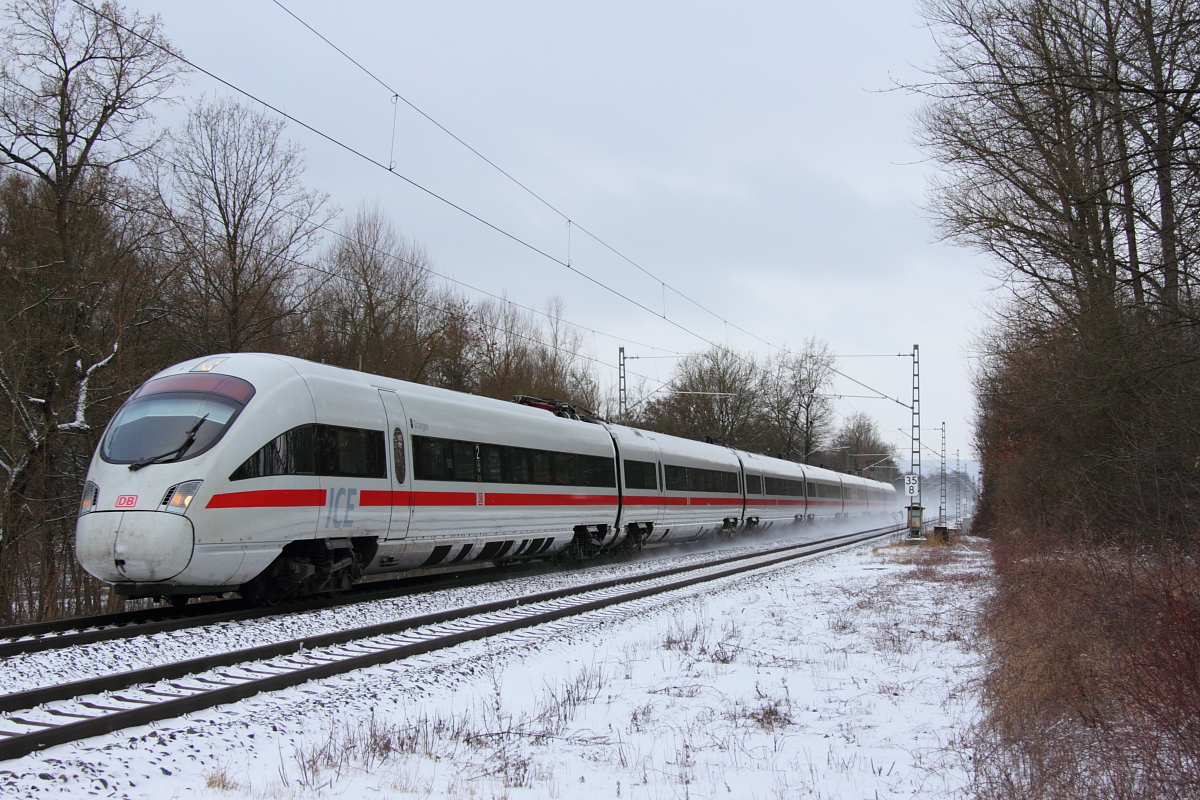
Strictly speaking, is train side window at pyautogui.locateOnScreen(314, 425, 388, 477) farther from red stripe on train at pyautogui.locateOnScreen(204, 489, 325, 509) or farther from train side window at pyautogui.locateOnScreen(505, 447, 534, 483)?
train side window at pyautogui.locateOnScreen(505, 447, 534, 483)

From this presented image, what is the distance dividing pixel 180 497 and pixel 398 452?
3.43 metres

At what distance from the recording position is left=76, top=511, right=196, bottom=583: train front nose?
28.5 feet

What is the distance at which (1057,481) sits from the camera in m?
19.7

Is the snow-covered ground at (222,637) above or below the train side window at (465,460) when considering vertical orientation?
below

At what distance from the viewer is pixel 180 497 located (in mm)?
8906

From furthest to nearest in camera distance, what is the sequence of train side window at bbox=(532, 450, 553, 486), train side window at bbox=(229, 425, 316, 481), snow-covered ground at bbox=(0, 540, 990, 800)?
1. train side window at bbox=(532, 450, 553, 486)
2. train side window at bbox=(229, 425, 316, 481)
3. snow-covered ground at bbox=(0, 540, 990, 800)

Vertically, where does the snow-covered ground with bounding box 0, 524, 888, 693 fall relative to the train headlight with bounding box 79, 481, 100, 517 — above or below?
below

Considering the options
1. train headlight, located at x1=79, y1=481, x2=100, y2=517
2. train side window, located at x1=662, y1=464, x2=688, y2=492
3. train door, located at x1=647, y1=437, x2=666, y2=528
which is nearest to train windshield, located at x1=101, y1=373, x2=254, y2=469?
train headlight, located at x1=79, y1=481, x2=100, y2=517

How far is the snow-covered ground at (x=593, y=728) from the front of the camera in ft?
15.2

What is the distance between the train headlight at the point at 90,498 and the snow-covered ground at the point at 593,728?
3982 mm

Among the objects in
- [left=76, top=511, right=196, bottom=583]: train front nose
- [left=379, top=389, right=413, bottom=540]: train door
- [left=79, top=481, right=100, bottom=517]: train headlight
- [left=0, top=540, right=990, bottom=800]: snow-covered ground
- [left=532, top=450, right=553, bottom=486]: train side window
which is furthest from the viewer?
[left=532, top=450, right=553, bottom=486]: train side window

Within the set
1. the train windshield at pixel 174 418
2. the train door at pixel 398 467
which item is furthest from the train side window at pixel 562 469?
the train windshield at pixel 174 418

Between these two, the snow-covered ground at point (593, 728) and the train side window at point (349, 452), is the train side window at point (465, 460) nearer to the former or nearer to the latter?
the train side window at point (349, 452)

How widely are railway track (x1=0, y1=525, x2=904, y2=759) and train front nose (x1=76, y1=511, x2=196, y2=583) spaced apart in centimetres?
166
